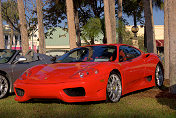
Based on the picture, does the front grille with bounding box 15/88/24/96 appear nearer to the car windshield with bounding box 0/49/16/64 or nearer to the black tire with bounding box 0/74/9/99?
the black tire with bounding box 0/74/9/99

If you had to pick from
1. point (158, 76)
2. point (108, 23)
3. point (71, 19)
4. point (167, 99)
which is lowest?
point (167, 99)

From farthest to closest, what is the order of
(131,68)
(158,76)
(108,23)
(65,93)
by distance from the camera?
(108,23) < (158,76) < (131,68) < (65,93)

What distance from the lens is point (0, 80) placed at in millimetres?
7828

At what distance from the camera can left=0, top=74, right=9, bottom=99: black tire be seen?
7.85 meters

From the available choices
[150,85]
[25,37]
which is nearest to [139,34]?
[25,37]

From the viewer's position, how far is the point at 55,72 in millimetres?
6625

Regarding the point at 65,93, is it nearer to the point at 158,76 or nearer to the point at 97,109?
the point at 97,109

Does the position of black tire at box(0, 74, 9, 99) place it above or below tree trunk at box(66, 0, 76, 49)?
below

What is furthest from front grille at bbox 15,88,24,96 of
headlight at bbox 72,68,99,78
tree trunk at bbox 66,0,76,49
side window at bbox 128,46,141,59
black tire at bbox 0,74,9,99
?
tree trunk at bbox 66,0,76,49

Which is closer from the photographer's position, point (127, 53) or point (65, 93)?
point (65, 93)

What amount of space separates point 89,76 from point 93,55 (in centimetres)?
127

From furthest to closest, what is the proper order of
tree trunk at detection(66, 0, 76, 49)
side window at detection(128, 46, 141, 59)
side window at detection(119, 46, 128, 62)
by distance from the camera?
tree trunk at detection(66, 0, 76, 49) < side window at detection(128, 46, 141, 59) < side window at detection(119, 46, 128, 62)

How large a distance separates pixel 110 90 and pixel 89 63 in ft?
2.50

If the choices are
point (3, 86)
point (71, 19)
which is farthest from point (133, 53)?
point (71, 19)
